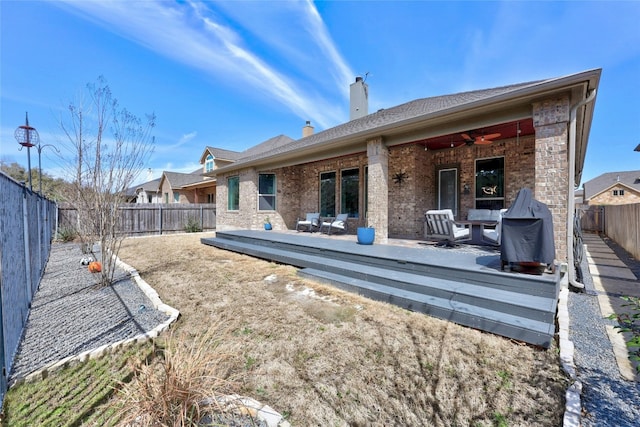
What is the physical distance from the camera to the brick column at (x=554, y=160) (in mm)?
4516

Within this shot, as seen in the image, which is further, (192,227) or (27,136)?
(192,227)

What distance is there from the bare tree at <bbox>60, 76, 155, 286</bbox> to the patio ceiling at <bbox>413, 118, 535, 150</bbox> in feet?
21.9

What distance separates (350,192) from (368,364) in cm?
847

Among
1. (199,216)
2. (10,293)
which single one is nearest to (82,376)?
(10,293)

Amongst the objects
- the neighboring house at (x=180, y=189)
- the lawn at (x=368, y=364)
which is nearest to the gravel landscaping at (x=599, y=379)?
the lawn at (x=368, y=364)

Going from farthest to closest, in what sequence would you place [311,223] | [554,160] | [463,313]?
1. [311,223]
2. [554,160]
3. [463,313]

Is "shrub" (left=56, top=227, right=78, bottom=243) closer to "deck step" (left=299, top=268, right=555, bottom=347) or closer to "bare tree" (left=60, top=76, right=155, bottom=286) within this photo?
"bare tree" (left=60, top=76, right=155, bottom=286)

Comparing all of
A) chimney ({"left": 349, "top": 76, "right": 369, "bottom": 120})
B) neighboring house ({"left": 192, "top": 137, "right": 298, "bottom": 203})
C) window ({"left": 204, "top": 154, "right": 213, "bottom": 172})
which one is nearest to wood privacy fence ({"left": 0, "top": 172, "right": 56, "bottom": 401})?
chimney ({"left": 349, "top": 76, "right": 369, "bottom": 120})

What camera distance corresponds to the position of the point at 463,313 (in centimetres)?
329

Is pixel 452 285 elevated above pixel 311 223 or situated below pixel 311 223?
below

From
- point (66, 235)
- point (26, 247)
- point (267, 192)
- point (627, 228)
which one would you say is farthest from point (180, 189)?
point (627, 228)

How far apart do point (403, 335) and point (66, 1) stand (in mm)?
9131

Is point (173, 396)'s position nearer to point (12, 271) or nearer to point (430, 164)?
point (12, 271)

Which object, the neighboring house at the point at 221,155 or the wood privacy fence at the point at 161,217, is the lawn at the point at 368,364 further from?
the neighboring house at the point at 221,155
